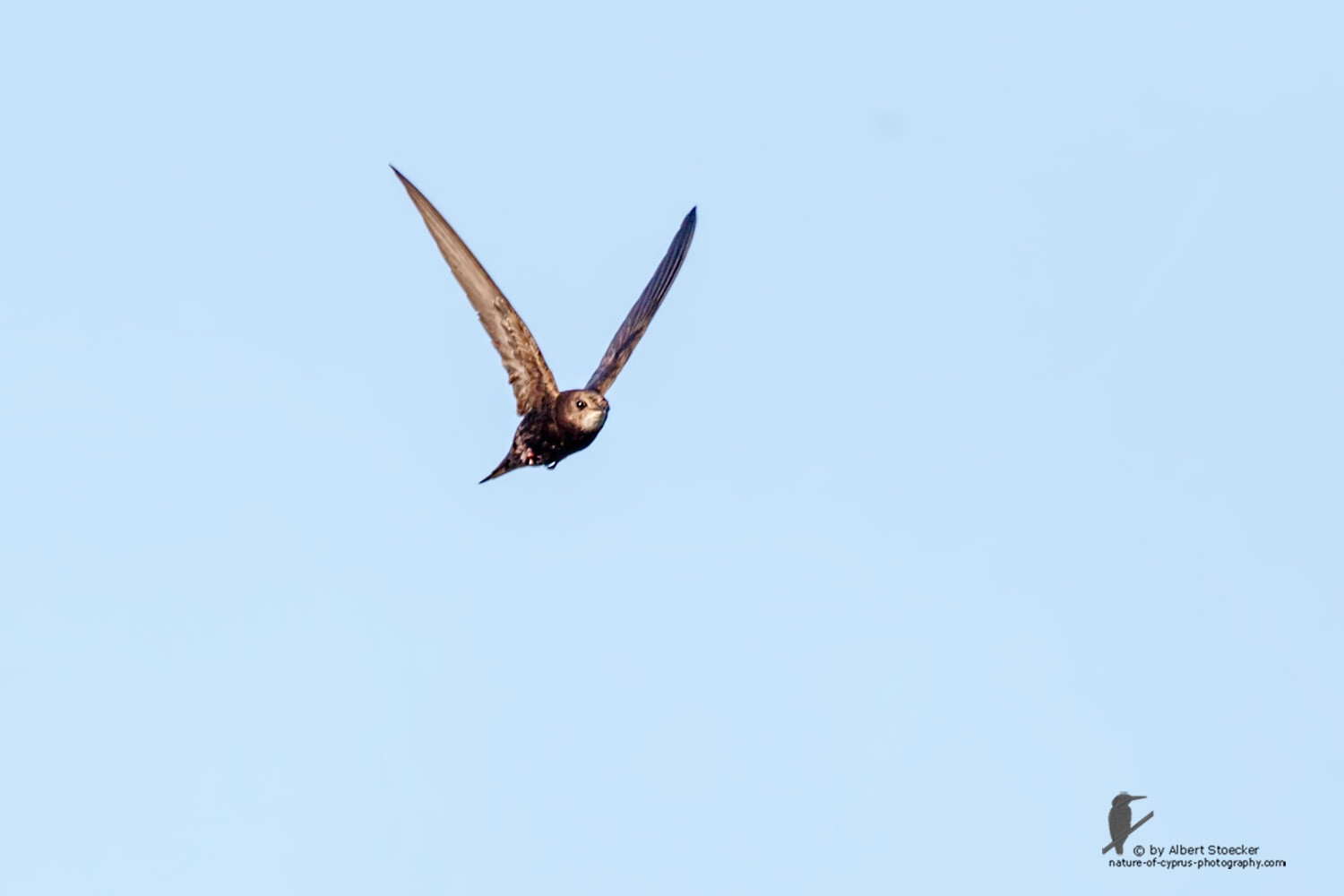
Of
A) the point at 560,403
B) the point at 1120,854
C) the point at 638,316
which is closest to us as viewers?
the point at 560,403

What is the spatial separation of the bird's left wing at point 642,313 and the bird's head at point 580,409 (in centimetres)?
171

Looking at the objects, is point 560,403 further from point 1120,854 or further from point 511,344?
point 1120,854

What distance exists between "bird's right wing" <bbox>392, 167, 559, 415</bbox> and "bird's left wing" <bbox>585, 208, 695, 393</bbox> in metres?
1.46

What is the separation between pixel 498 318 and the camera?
2611 cm

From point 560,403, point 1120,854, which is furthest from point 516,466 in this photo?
point 1120,854

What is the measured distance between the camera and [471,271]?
25.5 metres

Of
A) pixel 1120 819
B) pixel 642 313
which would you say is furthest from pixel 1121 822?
pixel 642 313

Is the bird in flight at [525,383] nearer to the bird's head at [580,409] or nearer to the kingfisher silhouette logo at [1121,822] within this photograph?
the bird's head at [580,409]

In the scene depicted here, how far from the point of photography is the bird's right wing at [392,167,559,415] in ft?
82.6

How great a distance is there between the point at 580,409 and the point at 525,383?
127 cm

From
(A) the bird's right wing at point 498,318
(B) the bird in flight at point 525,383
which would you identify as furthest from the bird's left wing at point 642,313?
(A) the bird's right wing at point 498,318

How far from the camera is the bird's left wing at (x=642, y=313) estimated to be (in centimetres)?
2878

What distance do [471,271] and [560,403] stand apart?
2.41 meters

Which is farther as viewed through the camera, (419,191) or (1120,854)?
(1120,854)
